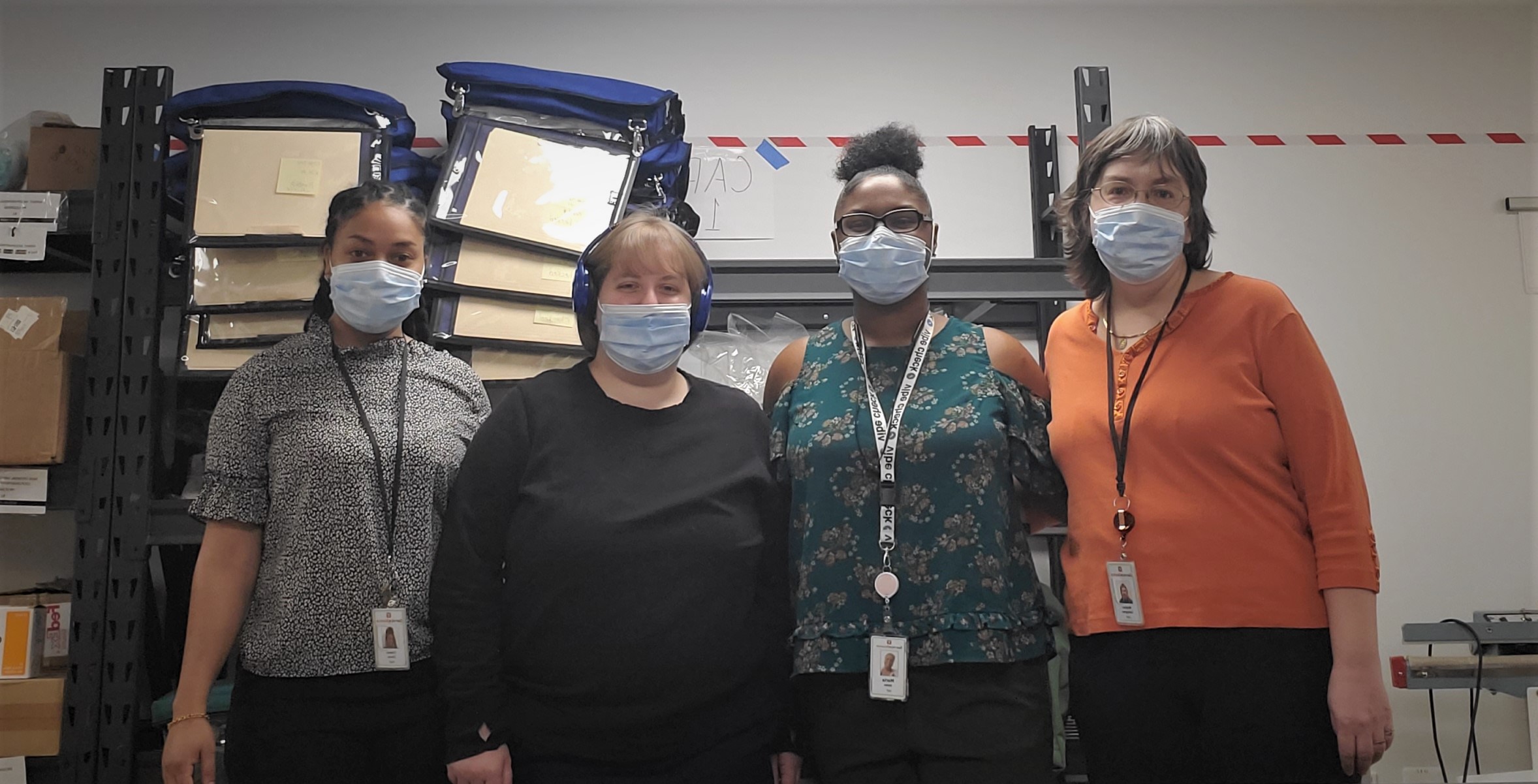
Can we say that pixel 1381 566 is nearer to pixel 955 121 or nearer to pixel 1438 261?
pixel 1438 261

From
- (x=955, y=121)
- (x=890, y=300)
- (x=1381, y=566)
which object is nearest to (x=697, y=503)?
(x=890, y=300)

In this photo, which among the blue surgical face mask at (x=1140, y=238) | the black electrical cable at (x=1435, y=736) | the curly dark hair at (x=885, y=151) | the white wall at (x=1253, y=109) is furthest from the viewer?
the white wall at (x=1253, y=109)

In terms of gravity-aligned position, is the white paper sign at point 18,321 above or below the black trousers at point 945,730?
above

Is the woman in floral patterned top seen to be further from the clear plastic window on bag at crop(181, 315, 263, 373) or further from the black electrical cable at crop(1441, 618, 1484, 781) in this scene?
the black electrical cable at crop(1441, 618, 1484, 781)

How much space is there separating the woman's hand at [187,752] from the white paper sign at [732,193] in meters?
1.72

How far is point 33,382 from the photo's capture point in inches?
76.5

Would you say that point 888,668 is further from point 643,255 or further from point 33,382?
point 33,382

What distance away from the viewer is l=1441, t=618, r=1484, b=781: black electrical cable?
7.04ft

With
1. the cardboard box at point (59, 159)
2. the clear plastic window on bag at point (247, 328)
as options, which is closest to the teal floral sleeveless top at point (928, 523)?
the clear plastic window on bag at point (247, 328)

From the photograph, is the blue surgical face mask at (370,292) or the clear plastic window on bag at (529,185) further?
the clear plastic window on bag at (529,185)

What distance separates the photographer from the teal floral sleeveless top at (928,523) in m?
1.37

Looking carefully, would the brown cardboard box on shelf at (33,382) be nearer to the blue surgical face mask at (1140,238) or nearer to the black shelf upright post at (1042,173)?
the blue surgical face mask at (1140,238)

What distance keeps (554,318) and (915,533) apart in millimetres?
1018

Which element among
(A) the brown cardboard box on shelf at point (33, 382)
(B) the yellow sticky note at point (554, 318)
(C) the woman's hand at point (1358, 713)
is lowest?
(C) the woman's hand at point (1358, 713)
